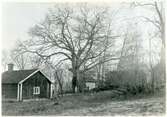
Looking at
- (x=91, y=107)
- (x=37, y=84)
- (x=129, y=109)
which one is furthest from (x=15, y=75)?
(x=129, y=109)

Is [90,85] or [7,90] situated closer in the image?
[7,90]

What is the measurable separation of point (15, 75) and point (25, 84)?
0.23 m

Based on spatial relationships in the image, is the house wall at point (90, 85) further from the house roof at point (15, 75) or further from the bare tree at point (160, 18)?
the bare tree at point (160, 18)

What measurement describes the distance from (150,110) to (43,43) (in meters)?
1.81

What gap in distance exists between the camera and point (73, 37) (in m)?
3.71

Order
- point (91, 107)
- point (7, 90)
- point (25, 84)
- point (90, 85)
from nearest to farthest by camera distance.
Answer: point (7, 90) → point (91, 107) → point (25, 84) → point (90, 85)

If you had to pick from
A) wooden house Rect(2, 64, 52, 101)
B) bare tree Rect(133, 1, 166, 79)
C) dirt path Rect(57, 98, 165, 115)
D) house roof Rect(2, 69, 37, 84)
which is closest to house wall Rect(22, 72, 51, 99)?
wooden house Rect(2, 64, 52, 101)

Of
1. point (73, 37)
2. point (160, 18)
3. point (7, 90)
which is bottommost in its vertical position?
point (7, 90)

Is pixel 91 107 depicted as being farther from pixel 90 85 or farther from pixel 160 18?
pixel 160 18

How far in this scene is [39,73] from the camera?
3658 mm

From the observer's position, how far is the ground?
3363 millimetres

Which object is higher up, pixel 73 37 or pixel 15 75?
pixel 73 37

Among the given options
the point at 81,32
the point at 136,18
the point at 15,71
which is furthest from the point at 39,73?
the point at 136,18

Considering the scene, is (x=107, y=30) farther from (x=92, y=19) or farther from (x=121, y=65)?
(x=121, y=65)
